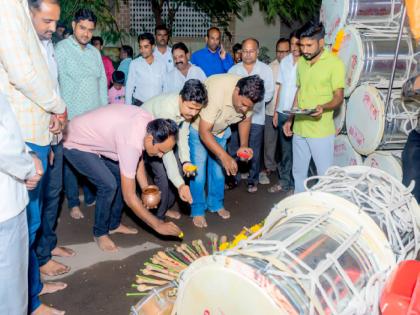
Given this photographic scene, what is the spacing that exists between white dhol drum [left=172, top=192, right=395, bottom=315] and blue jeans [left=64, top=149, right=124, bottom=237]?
1.72 meters

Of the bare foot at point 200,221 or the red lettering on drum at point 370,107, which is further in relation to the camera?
the bare foot at point 200,221

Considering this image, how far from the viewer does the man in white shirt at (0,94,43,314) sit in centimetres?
170

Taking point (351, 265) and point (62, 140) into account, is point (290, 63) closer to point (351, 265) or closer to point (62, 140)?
point (62, 140)

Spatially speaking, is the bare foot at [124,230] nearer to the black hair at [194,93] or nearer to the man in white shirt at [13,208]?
the black hair at [194,93]

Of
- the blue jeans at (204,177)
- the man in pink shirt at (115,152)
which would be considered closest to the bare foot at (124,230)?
the man in pink shirt at (115,152)

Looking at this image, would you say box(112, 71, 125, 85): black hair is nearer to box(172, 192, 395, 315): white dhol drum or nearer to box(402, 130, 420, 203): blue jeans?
box(402, 130, 420, 203): blue jeans

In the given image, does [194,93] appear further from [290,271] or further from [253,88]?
[290,271]

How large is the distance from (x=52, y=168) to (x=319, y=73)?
2.24 metres

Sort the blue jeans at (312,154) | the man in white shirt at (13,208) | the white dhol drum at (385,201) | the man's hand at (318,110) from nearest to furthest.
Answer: the man in white shirt at (13,208) → the white dhol drum at (385,201) → the man's hand at (318,110) → the blue jeans at (312,154)

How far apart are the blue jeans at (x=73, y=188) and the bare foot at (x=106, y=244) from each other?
0.74 meters

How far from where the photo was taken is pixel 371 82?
427 centimetres

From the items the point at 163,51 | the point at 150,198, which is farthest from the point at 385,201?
the point at 163,51

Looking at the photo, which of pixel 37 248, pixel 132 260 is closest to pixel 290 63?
pixel 132 260

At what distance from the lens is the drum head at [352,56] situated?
4.20 m
